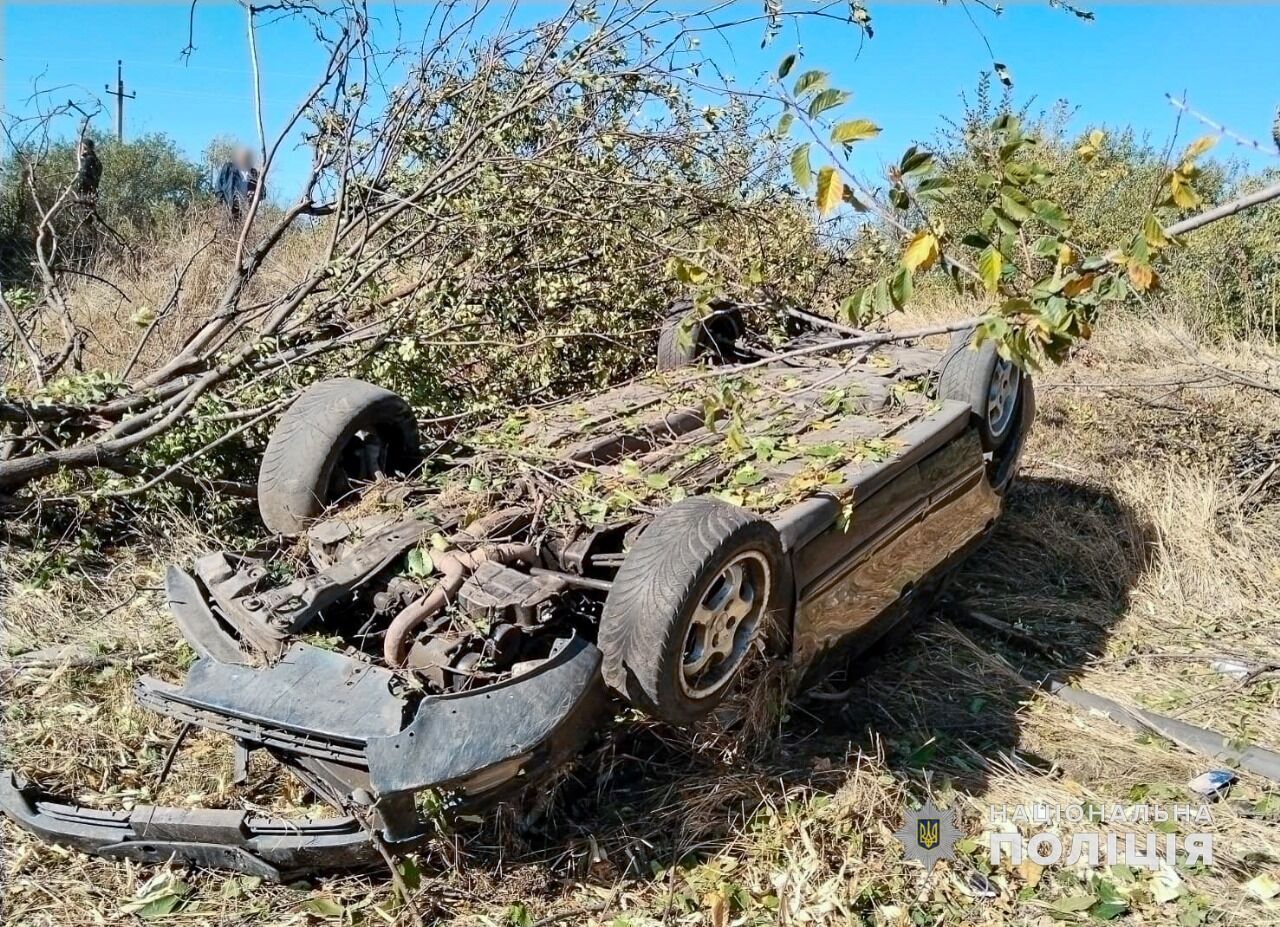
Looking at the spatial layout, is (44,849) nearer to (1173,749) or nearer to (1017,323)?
(1017,323)

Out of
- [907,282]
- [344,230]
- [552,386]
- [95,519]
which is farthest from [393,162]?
[907,282]

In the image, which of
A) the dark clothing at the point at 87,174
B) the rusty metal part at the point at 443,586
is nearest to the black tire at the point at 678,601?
the rusty metal part at the point at 443,586

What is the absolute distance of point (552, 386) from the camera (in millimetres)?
5961

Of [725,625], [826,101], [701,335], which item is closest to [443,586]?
[725,625]

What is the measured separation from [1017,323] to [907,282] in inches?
9.8

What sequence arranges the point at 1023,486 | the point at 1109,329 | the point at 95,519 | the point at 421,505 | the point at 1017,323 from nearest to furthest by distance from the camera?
the point at 1017,323 → the point at 421,505 → the point at 95,519 → the point at 1023,486 → the point at 1109,329

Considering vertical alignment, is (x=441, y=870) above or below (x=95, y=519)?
below

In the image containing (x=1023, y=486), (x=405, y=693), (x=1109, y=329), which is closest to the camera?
(x=405, y=693)

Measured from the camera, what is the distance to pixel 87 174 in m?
6.63

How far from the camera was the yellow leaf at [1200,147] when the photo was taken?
5.96 feet

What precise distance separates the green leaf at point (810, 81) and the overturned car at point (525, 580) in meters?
0.63

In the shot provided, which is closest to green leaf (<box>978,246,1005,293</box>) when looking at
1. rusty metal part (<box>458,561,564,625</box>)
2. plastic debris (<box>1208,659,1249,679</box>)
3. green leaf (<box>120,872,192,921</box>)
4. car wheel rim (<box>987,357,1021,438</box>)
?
rusty metal part (<box>458,561,564,625</box>)

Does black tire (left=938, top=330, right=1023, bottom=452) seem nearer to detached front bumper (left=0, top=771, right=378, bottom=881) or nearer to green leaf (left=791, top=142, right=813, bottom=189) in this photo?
green leaf (left=791, top=142, right=813, bottom=189)

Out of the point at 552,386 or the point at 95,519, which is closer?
the point at 95,519
